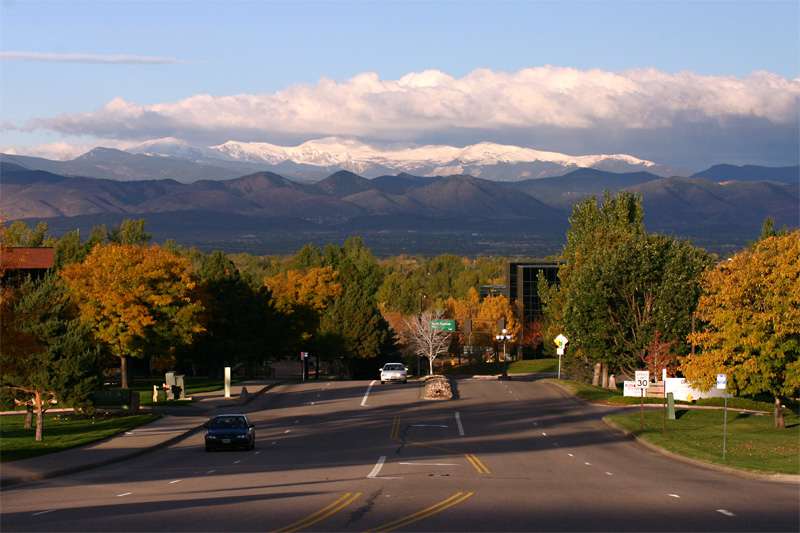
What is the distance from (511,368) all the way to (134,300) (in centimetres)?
5082

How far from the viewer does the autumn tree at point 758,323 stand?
3450 centimetres

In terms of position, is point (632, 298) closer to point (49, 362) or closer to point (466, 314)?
point (49, 362)

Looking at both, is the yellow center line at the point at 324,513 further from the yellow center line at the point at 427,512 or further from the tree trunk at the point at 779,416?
the tree trunk at the point at 779,416

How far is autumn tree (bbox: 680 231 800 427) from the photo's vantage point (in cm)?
3450

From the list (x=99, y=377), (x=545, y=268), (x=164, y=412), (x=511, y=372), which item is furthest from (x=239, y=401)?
(x=545, y=268)

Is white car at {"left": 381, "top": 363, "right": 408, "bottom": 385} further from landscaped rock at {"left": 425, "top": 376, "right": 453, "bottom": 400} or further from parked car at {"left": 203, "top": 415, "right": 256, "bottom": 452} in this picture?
parked car at {"left": 203, "top": 415, "right": 256, "bottom": 452}

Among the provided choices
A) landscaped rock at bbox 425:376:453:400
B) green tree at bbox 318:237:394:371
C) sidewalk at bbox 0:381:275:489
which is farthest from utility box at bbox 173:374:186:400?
green tree at bbox 318:237:394:371

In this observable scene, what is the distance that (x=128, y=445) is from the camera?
3050 centimetres

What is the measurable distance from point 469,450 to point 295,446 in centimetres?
649

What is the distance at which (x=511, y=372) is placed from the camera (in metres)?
91.9

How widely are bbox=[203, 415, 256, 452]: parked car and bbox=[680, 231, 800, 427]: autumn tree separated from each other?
19.1 metres

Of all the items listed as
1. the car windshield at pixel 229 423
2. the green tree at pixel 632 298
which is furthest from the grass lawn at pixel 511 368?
the car windshield at pixel 229 423

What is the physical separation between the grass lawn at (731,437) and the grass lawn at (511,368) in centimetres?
4976

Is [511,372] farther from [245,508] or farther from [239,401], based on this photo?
[245,508]
